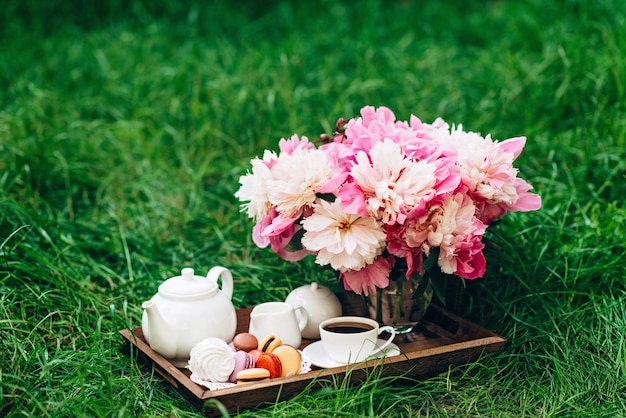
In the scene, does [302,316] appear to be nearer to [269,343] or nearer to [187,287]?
[269,343]

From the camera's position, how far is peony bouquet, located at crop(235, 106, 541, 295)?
1956mm

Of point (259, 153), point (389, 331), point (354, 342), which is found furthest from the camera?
point (259, 153)

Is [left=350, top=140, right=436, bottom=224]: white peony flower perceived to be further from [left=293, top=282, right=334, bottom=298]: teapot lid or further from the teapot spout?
the teapot spout

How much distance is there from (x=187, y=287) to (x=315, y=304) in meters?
0.38

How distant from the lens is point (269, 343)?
209cm

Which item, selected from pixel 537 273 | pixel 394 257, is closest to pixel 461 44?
pixel 537 273

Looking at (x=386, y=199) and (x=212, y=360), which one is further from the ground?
(x=386, y=199)

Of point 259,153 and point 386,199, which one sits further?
point 259,153

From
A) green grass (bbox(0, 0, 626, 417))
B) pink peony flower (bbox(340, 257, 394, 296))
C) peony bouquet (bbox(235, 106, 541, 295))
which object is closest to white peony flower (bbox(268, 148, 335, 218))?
peony bouquet (bbox(235, 106, 541, 295))

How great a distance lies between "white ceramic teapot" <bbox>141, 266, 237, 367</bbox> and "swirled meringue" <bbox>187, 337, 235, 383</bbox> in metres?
0.09

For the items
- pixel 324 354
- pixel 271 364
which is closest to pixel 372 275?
pixel 324 354

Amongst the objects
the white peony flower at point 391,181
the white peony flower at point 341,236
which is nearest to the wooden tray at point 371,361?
the white peony flower at point 341,236

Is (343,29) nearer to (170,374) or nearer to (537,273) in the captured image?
(537,273)

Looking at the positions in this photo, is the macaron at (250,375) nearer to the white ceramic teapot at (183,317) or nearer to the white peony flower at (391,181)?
the white ceramic teapot at (183,317)
